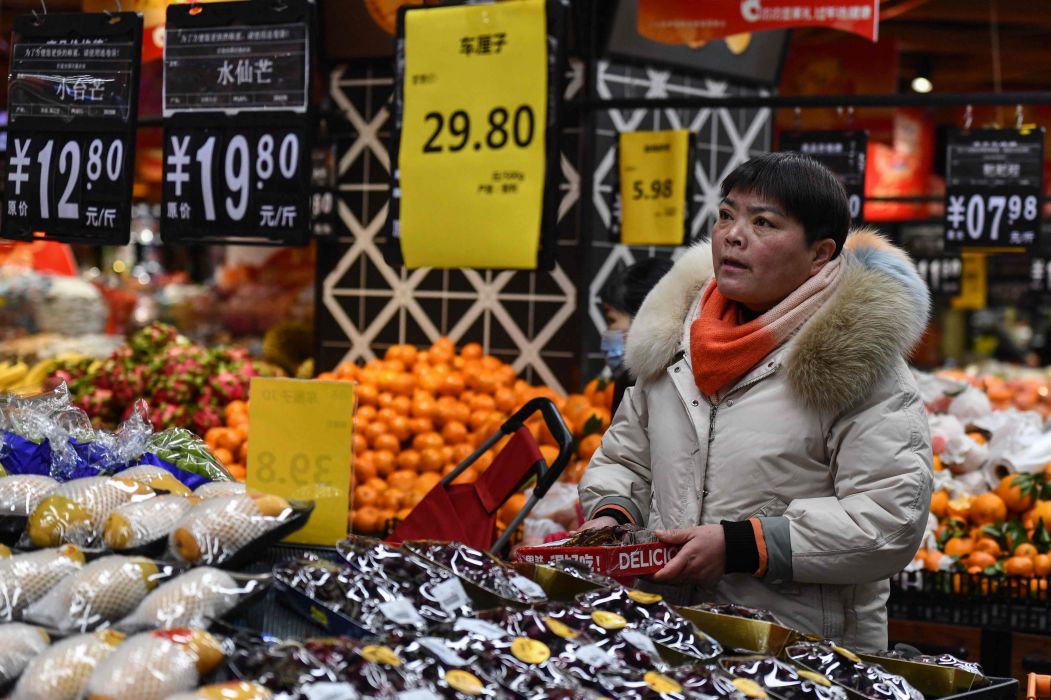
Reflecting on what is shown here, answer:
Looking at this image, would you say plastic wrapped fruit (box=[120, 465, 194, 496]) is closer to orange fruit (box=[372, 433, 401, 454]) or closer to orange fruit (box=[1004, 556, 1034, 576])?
orange fruit (box=[372, 433, 401, 454])

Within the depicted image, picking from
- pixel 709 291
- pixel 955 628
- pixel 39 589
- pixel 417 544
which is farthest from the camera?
pixel 955 628

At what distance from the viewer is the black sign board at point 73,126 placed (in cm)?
414

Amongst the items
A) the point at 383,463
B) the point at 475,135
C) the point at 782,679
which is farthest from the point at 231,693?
the point at 383,463

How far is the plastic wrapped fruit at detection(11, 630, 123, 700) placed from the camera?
5.20 feet

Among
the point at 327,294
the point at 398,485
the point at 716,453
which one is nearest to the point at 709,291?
the point at 716,453

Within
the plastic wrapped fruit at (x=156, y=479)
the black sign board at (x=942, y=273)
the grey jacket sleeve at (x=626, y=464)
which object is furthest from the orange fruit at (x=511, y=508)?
the black sign board at (x=942, y=273)

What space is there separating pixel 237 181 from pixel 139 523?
88.5 inches

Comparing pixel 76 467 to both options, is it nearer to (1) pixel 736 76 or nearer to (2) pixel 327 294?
(2) pixel 327 294

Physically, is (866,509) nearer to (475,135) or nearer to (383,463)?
(475,135)

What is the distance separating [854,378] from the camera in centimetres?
249

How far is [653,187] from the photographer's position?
20.3 ft

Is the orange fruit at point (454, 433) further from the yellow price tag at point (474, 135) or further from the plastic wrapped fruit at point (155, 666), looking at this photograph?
the plastic wrapped fruit at point (155, 666)

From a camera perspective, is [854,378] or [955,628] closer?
[854,378]

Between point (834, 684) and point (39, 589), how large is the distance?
123cm
